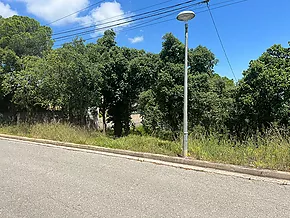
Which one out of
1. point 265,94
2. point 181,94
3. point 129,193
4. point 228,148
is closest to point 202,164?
point 228,148

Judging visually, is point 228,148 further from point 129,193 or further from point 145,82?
point 145,82

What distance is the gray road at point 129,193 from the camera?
320 centimetres

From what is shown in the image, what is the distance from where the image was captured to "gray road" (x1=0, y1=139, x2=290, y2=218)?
320 cm

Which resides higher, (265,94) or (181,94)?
(181,94)

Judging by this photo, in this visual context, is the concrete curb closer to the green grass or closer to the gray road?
the green grass

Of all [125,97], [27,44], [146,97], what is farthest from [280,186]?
[27,44]

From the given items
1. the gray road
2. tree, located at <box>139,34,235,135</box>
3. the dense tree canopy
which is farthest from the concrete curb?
tree, located at <box>139,34,235,135</box>

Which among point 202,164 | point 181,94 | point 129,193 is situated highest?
point 181,94

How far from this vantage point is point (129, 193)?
3.85 meters

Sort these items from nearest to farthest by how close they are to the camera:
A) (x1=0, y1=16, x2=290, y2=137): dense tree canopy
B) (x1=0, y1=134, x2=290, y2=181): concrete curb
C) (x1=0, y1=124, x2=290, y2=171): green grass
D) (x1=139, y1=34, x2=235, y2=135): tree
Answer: (x1=0, y1=134, x2=290, y2=181): concrete curb
(x1=0, y1=124, x2=290, y2=171): green grass
(x1=0, y1=16, x2=290, y2=137): dense tree canopy
(x1=139, y1=34, x2=235, y2=135): tree

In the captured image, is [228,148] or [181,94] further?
[181,94]

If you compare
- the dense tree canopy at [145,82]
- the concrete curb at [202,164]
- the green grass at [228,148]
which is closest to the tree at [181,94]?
the dense tree canopy at [145,82]

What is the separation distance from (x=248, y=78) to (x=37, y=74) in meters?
10.3

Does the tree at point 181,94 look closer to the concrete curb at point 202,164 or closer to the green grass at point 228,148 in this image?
the green grass at point 228,148
